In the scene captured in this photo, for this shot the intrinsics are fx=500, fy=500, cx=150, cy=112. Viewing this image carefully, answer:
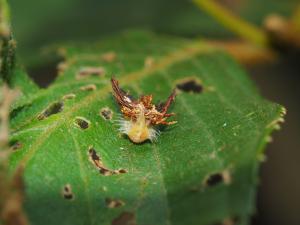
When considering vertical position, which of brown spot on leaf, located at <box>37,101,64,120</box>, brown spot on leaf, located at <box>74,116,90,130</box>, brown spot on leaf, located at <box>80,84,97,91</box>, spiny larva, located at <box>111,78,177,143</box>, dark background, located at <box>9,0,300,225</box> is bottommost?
dark background, located at <box>9,0,300,225</box>

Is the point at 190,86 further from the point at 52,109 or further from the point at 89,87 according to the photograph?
the point at 52,109

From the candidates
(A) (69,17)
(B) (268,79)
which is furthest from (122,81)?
(B) (268,79)

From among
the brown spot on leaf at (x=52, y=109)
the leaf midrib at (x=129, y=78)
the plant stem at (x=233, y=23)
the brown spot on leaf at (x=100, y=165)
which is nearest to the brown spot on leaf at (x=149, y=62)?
the leaf midrib at (x=129, y=78)

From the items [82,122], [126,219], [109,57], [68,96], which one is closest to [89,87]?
[68,96]

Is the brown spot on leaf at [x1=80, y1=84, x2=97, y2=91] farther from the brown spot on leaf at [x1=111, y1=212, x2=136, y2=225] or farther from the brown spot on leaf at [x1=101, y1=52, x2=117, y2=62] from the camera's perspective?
the brown spot on leaf at [x1=111, y1=212, x2=136, y2=225]

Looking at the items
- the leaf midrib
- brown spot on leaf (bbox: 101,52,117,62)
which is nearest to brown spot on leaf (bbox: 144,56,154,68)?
the leaf midrib

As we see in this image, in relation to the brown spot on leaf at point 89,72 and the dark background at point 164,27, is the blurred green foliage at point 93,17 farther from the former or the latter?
the brown spot on leaf at point 89,72
